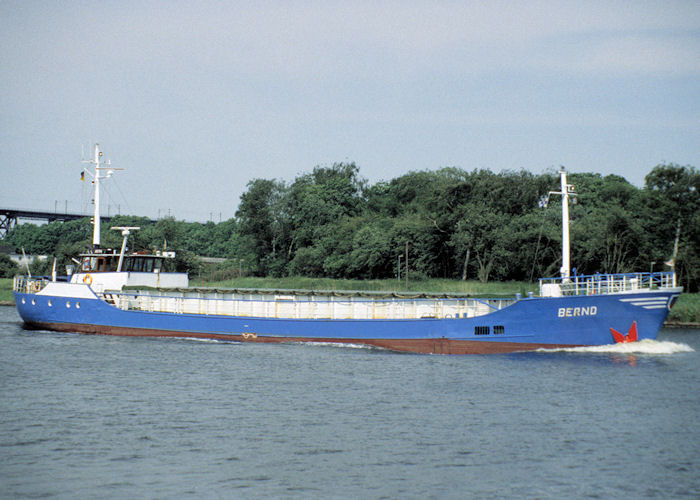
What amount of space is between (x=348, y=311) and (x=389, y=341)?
15.1 feet

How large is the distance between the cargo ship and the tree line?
11305mm

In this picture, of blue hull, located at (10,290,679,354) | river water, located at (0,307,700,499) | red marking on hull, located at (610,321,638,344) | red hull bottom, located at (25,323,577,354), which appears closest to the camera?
river water, located at (0,307,700,499)

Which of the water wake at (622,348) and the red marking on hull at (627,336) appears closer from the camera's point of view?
the red marking on hull at (627,336)

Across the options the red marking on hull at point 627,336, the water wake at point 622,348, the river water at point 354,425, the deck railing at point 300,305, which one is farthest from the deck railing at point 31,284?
the red marking on hull at point 627,336

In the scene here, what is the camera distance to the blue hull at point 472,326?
33188mm

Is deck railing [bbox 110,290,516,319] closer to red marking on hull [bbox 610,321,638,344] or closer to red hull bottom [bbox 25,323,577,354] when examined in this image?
red hull bottom [bbox 25,323,577,354]

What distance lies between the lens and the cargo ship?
110 ft

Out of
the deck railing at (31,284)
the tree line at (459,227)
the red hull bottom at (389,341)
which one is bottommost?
the red hull bottom at (389,341)

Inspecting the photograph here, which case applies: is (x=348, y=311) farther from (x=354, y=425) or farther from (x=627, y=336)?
(x=354, y=425)

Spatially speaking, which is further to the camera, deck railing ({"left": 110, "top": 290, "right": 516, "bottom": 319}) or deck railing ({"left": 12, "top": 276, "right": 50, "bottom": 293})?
deck railing ({"left": 12, "top": 276, "right": 50, "bottom": 293})

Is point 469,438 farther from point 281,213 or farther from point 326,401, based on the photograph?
point 281,213

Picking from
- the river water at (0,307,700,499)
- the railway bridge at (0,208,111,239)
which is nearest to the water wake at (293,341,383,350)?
the river water at (0,307,700,499)

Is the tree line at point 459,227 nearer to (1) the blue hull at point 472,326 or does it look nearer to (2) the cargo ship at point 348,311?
(2) the cargo ship at point 348,311

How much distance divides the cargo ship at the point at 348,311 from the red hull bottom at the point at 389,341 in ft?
0.18
